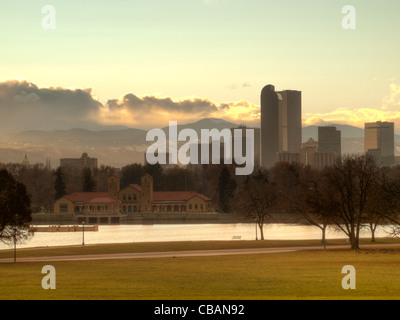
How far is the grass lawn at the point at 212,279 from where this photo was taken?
28297 millimetres

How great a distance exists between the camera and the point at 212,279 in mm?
35594

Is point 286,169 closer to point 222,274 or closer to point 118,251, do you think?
point 118,251

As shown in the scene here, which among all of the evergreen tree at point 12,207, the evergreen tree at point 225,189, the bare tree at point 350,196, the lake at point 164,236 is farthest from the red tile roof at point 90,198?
the evergreen tree at point 12,207

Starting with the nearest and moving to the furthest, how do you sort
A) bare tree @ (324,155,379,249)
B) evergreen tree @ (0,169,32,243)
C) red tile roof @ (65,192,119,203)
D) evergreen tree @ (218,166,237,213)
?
evergreen tree @ (0,169,32,243) < bare tree @ (324,155,379,249) < evergreen tree @ (218,166,237,213) < red tile roof @ (65,192,119,203)

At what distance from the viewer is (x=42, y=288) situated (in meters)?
31.2

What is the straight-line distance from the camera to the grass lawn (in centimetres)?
2830

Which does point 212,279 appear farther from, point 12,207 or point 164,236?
point 164,236

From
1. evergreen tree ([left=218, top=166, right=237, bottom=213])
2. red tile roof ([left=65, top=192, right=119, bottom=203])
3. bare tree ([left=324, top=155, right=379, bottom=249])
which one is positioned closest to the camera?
bare tree ([left=324, top=155, right=379, bottom=249])

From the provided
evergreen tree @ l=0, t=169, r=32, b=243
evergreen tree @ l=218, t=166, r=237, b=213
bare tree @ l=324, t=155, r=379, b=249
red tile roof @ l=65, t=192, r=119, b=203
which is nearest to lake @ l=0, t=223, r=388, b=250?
bare tree @ l=324, t=155, r=379, b=249

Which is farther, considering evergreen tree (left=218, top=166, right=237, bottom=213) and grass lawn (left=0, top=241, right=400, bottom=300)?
evergreen tree (left=218, top=166, right=237, bottom=213)

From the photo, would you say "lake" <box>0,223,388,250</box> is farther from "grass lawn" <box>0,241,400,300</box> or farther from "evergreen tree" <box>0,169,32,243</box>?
"grass lawn" <box>0,241,400,300</box>

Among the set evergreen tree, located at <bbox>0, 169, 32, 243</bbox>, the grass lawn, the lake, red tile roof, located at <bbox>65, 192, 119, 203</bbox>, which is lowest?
the lake
